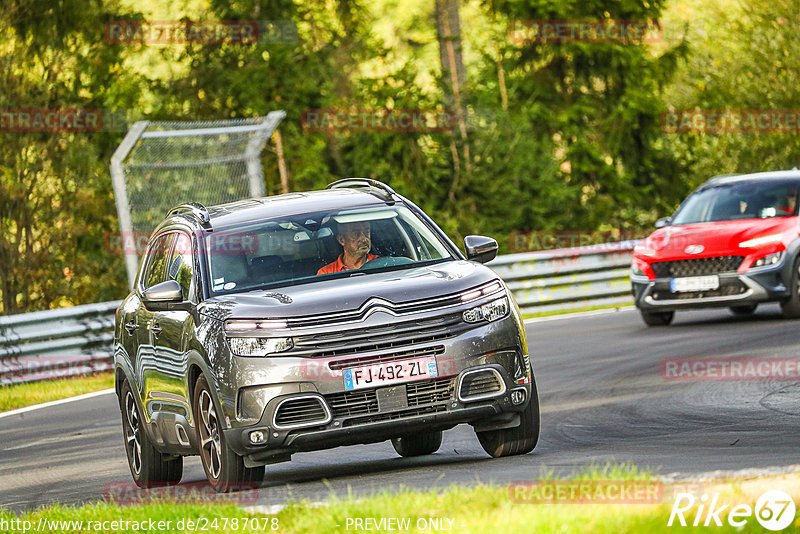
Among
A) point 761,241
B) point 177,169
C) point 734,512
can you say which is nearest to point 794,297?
point 761,241

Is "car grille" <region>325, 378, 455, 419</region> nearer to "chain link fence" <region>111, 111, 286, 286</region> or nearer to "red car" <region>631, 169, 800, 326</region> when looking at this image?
"red car" <region>631, 169, 800, 326</region>

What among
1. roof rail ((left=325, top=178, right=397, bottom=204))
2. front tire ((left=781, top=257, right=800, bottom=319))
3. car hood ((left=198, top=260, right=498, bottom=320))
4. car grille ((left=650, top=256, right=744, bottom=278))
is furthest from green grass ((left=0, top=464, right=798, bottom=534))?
front tire ((left=781, top=257, right=800, bottom=319))

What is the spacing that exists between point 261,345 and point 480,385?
1265 millimetres

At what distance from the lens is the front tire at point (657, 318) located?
60.8 feet

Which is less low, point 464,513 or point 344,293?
point 344,293

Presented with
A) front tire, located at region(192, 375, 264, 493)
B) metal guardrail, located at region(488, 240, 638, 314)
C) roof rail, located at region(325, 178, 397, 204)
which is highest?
roof rail, located at region(325, 178, 397, 204)

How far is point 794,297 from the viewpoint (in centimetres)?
1741

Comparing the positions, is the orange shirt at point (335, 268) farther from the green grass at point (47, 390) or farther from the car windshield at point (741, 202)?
the car windshield at point (741, 202)

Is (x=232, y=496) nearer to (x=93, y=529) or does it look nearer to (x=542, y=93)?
(x=93, y=529)

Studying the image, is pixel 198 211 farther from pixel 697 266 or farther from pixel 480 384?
pixel 697 266

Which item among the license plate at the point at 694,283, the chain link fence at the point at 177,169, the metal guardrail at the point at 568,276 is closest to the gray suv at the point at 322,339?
the license plate at the point at 694,283

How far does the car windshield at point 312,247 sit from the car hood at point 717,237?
8.36m

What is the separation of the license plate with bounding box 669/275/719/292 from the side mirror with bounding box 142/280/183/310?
954 cm

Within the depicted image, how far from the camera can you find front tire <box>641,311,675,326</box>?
18.5m
